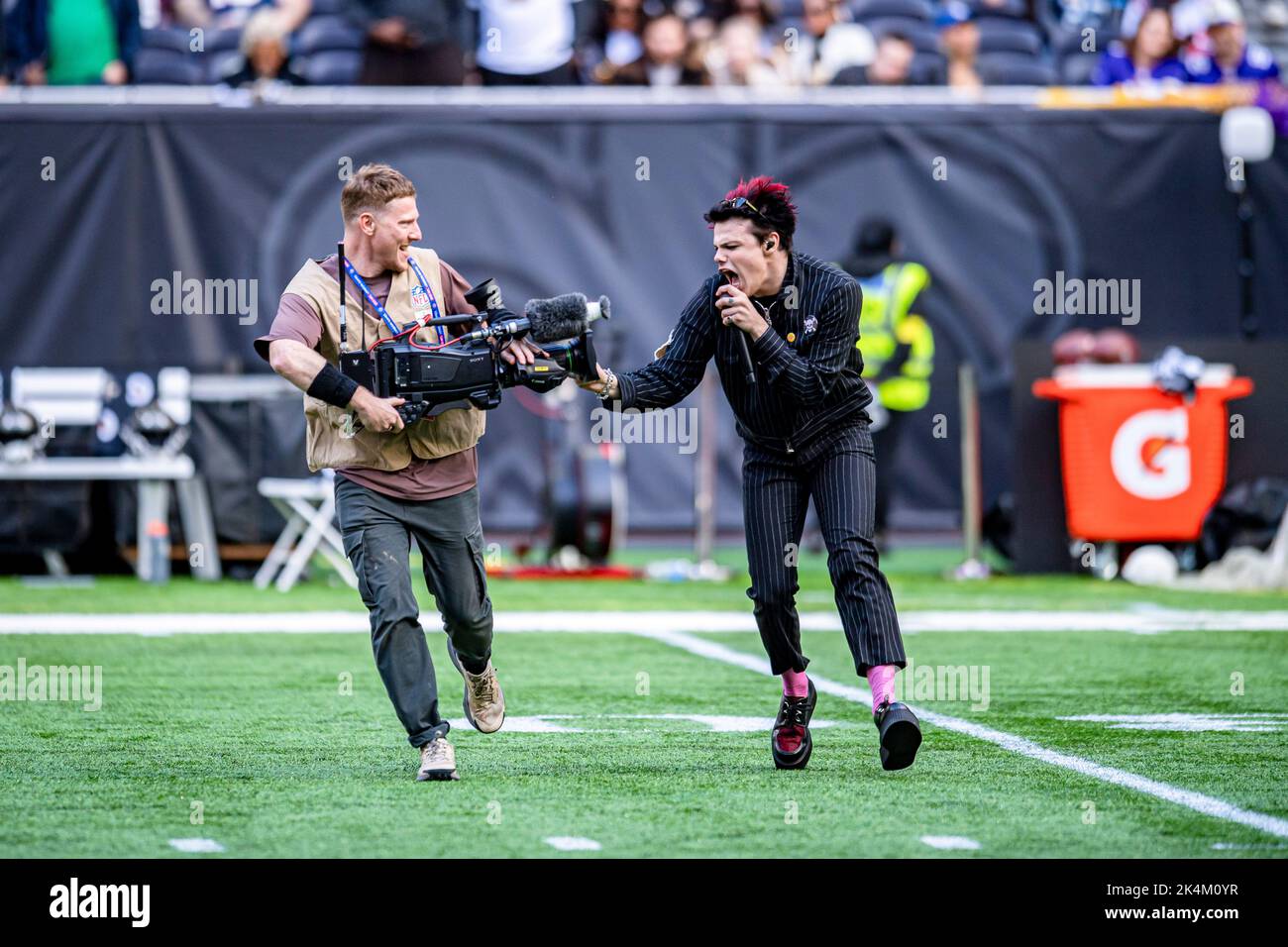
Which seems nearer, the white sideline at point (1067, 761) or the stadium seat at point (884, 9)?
the white sideline at point (1067, 761)

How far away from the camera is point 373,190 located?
22.3 feet

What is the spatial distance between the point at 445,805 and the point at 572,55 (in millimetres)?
11970

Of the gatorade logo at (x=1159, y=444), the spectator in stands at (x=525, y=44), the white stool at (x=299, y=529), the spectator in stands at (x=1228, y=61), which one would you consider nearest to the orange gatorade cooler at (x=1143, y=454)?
the gatorade logo at (x=1159, y=444)

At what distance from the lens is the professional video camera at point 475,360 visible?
21.9ft

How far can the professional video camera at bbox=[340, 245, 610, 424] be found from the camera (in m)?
6.69

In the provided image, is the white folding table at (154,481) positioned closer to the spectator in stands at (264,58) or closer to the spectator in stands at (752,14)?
the spectator in stands at (264,58)

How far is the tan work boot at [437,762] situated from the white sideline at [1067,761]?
2.07 m

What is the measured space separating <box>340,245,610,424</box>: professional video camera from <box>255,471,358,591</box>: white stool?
7.22 meters

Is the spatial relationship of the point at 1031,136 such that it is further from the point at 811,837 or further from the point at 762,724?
the point at 811,837

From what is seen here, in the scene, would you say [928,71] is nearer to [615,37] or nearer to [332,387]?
[615,37]

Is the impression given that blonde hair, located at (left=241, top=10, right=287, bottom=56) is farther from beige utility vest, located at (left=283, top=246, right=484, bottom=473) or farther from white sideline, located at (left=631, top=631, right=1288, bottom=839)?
beige utility vest, located at (left=283, top=246, right=484, bottom=473)

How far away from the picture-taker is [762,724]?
8078mm

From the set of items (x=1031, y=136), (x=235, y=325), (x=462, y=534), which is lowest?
(x=462, y=534)
